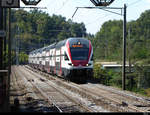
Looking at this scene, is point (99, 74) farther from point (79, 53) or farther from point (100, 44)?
point (100, 44)

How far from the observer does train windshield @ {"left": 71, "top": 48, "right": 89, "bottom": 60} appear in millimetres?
22103

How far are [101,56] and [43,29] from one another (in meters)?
36.3

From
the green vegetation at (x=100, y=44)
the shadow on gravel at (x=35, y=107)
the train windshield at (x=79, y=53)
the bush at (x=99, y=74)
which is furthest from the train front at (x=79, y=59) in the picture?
the bush at (x=99, y=74)

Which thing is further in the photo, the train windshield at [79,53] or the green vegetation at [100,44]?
the green vegetation at [100,44]

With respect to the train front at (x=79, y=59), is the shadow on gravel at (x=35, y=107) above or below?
below

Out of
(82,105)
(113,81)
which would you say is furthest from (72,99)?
(113,81)

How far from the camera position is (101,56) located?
8094 cm

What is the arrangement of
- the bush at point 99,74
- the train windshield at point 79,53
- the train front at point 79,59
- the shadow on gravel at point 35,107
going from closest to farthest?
1. the shadow on gravel at point 35,107
2. the train front at point 79,59
3. the train windshield at point 79,53
4. the bush at point 99,74

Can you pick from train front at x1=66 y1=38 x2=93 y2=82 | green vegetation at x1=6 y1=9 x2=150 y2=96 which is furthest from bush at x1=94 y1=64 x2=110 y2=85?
train front at x1=66 y1=38 x2=93 y2=82

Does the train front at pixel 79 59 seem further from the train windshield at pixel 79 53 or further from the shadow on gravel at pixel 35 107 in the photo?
the shadow on gravel at pixel 35 107

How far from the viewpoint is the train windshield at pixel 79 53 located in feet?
72.5

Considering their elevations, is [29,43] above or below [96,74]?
above

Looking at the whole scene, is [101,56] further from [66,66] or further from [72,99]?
→ [72,99]

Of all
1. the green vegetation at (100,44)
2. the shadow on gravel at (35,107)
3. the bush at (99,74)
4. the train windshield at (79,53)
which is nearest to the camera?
the shadow on gravel at (35,107)
